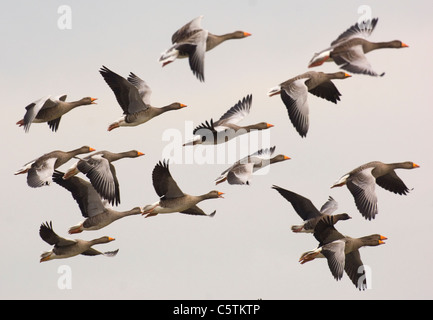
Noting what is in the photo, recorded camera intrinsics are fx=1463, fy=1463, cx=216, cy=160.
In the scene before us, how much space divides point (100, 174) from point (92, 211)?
4.61ft

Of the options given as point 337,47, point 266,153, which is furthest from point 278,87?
point 266,153

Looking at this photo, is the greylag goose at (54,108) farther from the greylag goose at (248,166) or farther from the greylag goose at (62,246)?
the greylag goose at (248,166)

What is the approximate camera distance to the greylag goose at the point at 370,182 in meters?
27.5

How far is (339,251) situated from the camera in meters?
27.1

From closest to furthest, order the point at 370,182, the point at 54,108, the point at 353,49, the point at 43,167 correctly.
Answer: the point at 353,49, the point at 370,182, the point at 43,167, the point at 54,108

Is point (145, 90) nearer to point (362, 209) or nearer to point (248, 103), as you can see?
point (248, 103)

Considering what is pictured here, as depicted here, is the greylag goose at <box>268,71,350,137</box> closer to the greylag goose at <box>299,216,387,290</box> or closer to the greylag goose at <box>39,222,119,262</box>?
the greylag goose at <box>299,216,387,290</box>

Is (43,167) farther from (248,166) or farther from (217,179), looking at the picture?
(248,166)

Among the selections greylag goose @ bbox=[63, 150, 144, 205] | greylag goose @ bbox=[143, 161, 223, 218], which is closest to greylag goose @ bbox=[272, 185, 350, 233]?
greylag goose @ bbox=[143, 161, 223, 218]

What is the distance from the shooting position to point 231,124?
30.3 m

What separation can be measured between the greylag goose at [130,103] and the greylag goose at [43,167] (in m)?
1.12

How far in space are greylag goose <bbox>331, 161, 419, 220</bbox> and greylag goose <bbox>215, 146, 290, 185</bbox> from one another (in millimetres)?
1767

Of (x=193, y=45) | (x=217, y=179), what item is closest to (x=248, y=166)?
(x=217, y=179)

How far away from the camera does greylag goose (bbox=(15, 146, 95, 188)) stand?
93.1 ft
